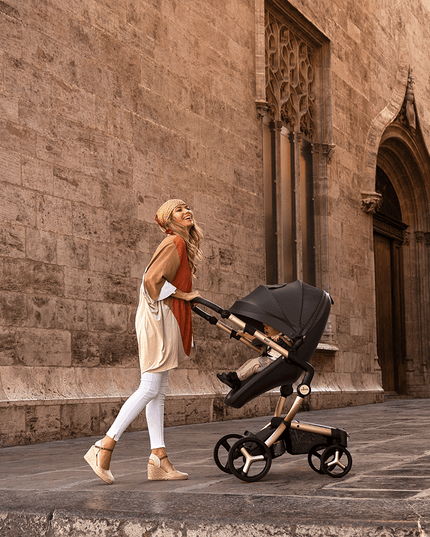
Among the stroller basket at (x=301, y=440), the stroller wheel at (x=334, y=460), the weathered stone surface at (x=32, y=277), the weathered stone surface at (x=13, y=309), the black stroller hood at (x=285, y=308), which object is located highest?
the weathered stone surface at (x=32, y=277)

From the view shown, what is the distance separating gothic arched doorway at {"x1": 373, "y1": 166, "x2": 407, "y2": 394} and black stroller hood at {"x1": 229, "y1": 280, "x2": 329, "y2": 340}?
12390 mm

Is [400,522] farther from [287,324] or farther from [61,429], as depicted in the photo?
[61,429]

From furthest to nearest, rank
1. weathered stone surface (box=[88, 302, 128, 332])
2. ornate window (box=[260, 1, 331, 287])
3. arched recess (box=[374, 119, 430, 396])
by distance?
arched recess (box=[374, 119, 430, 396])
ornate window (box=[260, 1, 331, 287])
weathered stone surface (box=[88, 302, 128, 332])

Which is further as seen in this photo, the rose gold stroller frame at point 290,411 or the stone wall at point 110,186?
the stone wall at point 110,186

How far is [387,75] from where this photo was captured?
53.4 ft

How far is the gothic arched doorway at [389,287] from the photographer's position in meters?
16.8

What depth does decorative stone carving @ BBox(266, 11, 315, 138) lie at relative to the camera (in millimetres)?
12219

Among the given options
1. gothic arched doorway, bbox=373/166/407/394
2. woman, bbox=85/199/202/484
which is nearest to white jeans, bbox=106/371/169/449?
woman, bbox=85/199/202/484

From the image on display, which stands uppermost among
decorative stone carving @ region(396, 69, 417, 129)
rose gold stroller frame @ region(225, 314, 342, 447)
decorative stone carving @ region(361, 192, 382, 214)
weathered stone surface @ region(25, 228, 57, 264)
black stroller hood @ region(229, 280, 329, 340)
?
decorative stone carving @ region(396, 69, 417, 129)

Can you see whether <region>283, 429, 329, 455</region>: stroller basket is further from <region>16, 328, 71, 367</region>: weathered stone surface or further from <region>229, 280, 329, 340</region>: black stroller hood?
<region>16, 328, 71, 367</region>: weathered stone surface

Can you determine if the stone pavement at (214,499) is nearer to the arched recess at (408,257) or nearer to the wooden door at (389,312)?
the wooden door at (389,312)

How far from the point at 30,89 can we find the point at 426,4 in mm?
14709

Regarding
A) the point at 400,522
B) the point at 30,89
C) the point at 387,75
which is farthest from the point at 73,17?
the point at 387,75

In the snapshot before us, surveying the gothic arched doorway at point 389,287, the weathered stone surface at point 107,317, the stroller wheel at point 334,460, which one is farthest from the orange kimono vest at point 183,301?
the gothic arched doorway at point 389,287
